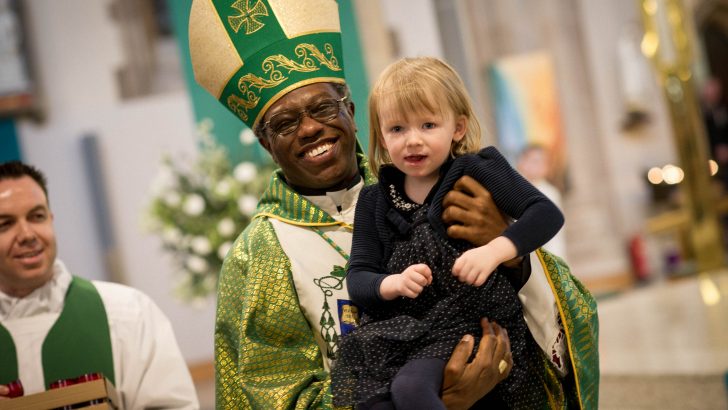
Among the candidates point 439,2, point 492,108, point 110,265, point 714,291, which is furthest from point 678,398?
point 110,265

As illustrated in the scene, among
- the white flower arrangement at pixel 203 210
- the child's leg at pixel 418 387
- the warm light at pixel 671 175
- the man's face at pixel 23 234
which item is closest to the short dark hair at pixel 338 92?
the child's leg at pixel 418 387

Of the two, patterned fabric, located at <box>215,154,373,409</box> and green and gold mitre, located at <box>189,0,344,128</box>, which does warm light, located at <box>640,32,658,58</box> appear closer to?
green and gold mitre, located at <box>189,0,344,128</box>

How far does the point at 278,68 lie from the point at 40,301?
1387 mm

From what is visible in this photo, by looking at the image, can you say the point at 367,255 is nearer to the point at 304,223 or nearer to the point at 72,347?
the point at 304,223

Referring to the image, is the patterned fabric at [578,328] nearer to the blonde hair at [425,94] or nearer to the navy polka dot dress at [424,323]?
the navy polka dot dress at [424,323]

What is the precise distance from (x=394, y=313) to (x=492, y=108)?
8.24m

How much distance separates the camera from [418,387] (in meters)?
2.03

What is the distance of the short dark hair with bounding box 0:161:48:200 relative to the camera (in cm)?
321

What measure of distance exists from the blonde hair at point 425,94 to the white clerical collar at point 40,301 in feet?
5.28

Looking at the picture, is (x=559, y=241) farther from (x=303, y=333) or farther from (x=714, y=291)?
(x=303, y=333)

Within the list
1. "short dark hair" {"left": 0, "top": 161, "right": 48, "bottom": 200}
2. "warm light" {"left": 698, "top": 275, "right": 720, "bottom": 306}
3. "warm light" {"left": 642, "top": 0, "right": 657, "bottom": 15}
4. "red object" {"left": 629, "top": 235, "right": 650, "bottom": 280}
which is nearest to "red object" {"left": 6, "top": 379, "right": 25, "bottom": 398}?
"short dark hair" {"left": 0, "top": 161, "right": 48, "bottom": 200}

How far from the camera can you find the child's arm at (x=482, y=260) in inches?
80.5

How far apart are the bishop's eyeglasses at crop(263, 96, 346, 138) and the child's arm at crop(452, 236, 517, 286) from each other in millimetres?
667

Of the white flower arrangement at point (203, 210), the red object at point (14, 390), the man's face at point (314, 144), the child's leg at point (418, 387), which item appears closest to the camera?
the child's leg at point (418, 387)
